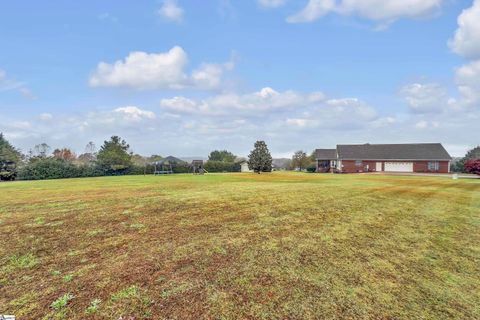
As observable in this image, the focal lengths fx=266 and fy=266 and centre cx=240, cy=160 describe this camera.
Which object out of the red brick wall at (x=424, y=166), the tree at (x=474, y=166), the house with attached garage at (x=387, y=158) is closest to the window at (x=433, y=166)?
the house with attached garage at (x=387, y=158)

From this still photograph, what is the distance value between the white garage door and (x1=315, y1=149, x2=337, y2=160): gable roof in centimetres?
991

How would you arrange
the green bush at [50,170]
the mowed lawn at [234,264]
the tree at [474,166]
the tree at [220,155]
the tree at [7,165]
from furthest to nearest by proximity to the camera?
the tree at [220,155], the tree at [7,165], the green bush at [50,170], the tree at [474,166], the mowed lawn at [234,264]

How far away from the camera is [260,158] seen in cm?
4869

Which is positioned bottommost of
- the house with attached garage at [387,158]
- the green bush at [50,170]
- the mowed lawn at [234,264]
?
the mowed lawn at [234,264]

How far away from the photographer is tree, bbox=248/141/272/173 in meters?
48.7

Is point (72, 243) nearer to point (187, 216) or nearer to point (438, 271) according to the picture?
point (187, 216)

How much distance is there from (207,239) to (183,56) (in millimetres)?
21161

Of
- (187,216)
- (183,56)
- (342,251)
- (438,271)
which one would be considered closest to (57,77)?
(183,56)

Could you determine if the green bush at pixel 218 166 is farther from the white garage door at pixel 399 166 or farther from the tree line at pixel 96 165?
the white garage door at pixel 399 166

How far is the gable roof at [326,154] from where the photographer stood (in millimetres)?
55719

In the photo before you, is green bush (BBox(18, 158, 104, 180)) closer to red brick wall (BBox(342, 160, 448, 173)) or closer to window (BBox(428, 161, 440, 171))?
red brick wall (BBox(342, 160, 448, 173))

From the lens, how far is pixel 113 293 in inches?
164

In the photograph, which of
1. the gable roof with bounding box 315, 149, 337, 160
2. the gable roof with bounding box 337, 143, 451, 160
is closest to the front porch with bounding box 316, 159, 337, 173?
the gable roof with bounding box 315, 149, 337, 160

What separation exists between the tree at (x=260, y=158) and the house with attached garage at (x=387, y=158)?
13.2 metres
